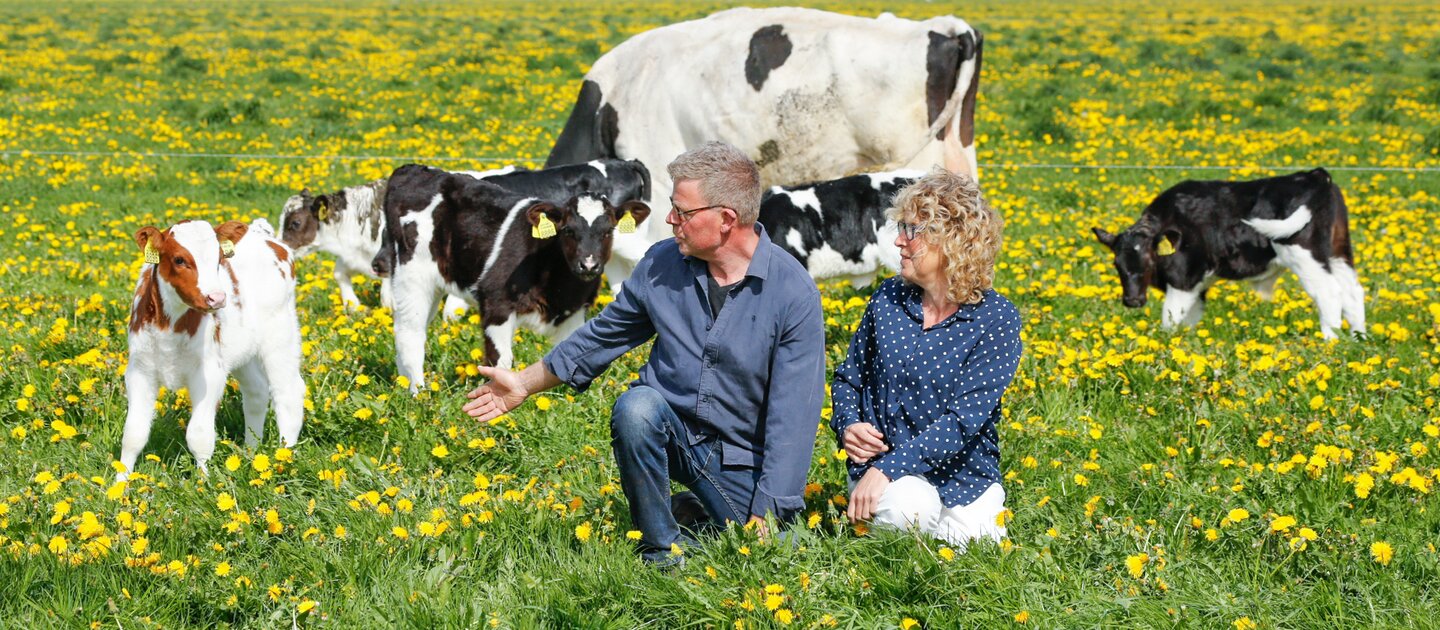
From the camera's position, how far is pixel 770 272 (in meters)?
4.27

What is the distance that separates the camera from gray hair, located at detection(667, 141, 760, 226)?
407 cm

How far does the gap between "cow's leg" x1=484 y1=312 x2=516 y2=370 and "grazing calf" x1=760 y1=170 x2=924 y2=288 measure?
264cm

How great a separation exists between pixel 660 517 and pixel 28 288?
21.0 ft

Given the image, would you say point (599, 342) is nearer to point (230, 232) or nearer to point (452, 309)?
point (230, 232)

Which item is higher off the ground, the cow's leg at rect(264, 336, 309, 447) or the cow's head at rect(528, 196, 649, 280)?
the cow's head at rect(528, 196, 649, 280)

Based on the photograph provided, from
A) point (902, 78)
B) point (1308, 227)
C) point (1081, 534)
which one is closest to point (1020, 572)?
point (1081, 534)

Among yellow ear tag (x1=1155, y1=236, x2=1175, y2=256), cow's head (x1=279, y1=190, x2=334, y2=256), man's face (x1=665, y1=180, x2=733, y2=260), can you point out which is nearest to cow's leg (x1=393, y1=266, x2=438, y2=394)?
cow's head (x1=279, y1=190, x2=334, y2=256)

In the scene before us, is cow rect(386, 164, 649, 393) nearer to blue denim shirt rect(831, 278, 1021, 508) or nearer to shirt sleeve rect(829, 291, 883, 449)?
shirt sleeve rect(829, 291, 883, 449)

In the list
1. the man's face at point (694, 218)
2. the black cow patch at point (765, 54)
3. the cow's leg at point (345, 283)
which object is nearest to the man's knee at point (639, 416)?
the man's face at point (694, 218)

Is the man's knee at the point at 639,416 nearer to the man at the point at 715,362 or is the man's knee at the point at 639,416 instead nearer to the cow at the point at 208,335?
the man at the point at 715,362

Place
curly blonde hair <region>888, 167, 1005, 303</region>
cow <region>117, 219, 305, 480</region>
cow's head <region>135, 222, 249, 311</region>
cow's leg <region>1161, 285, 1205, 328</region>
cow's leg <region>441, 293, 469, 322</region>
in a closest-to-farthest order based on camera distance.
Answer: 1. curly blonde hair <region>888, 167, 1005, 303</region>
2. cow's head <region>135, 222, 249, 311</region>
3. cow <region>117, 219, 305, 480</region>
4. cow's leg <region>441, 293, 469, 322</region>
5. cow's leg <region>1161, 285, 1205, 328</region>

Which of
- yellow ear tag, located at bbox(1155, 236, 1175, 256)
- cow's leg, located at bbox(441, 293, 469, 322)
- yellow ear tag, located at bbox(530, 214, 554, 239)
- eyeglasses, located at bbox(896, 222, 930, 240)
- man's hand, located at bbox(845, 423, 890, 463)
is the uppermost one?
eyeglasses, located at bbox(896, 222, 930, 240)

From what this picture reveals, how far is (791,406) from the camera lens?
169 inches

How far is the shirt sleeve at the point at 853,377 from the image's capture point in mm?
4469
